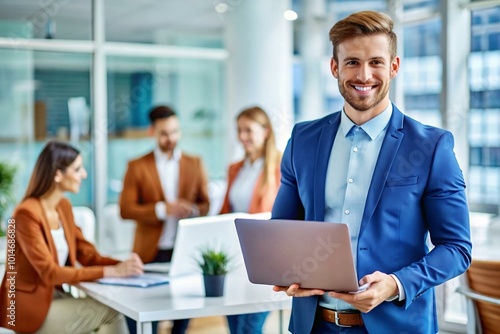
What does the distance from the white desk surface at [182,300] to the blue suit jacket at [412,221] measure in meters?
1.13

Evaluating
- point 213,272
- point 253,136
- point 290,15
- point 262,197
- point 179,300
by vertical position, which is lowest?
point 179,300

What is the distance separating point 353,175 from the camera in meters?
2.02

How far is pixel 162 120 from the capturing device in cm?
479

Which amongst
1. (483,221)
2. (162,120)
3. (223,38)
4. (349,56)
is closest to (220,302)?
(349,56)

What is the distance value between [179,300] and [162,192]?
1.65 meters

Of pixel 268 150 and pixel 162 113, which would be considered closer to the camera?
pixel 268 150

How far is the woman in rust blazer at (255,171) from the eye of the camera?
443cm

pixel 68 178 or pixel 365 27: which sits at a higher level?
pixel 365 27

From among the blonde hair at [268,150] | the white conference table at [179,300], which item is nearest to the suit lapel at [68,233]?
the white conference table at [179,300]

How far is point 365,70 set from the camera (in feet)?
6.35

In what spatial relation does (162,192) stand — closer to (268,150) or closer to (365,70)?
(268,150)

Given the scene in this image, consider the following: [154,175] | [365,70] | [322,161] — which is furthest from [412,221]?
[154,175]

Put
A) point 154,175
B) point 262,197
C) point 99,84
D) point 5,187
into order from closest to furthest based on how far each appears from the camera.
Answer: point 262,197, point 154,175, point 5,187, point 99,84

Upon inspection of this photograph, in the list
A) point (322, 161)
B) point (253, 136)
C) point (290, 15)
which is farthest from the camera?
point (290, 15)
